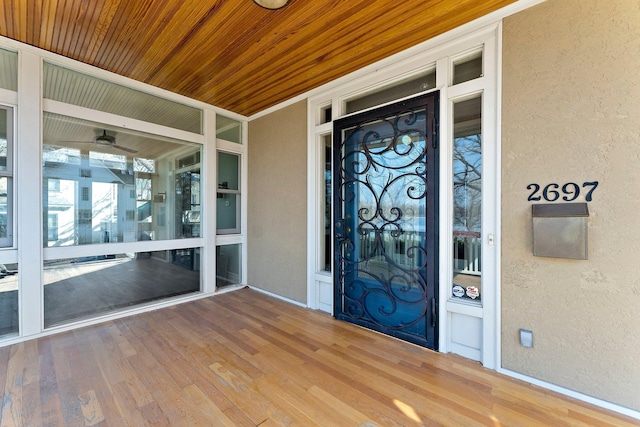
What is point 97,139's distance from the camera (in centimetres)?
309

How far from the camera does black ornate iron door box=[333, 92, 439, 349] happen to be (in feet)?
8.31

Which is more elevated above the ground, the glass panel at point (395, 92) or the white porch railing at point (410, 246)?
the glass panel at point (395, 92)

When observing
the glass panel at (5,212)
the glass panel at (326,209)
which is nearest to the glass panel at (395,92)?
the glass panel at (326,209)

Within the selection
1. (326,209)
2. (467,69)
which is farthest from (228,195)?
(467,69)

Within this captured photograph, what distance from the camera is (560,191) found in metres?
1.90

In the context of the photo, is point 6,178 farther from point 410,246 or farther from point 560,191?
point 560,191

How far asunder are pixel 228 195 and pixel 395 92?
9.37 ft

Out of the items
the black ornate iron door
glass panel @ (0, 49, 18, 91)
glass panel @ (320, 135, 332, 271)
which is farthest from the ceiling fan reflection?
the black ornate iron door

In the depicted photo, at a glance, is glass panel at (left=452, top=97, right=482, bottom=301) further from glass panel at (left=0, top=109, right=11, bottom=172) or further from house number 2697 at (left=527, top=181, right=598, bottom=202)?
glass panel at (left=0, top=109, right=11, bottom=172)

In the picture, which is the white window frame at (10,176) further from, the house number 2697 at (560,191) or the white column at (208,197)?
the house number 2697 at (560,191)

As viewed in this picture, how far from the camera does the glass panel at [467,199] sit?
2.35m

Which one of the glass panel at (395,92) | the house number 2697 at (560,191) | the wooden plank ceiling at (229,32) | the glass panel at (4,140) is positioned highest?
the wooden plank ceiling at (229,32)

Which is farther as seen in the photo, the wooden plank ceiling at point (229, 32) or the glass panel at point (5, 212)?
the glass panel at point (5, 212)

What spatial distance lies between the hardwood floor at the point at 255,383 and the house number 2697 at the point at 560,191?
137 cm
